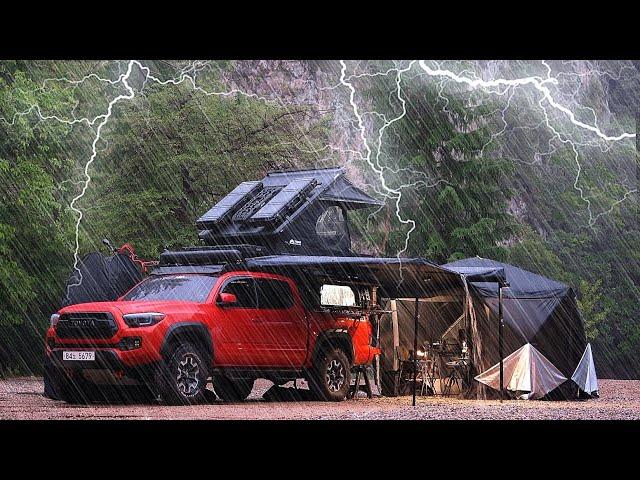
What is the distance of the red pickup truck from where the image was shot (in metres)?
13.6

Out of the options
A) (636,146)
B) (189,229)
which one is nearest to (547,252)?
(636,146)

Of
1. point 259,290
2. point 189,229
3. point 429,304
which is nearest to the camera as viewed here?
point 259,290

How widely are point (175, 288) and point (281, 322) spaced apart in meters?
1.47

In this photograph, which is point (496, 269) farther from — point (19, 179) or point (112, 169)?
point (112, 169)

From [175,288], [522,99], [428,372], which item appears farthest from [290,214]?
[522,99]

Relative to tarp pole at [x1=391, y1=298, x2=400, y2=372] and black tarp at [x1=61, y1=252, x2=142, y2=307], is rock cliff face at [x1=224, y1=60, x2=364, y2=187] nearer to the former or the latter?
tarp pole at [x1=391, y1=298, x2=400, y2=372]

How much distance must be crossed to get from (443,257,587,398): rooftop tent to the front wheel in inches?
110

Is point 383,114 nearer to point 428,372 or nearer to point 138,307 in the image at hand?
point 428,372

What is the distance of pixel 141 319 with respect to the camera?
13633mm

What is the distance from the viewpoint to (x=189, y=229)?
25984mm

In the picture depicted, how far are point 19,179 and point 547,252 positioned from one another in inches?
640

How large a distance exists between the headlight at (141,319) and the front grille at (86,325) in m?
0.16

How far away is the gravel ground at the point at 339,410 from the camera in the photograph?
12766 mm

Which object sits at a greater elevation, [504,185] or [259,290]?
[504,185]
